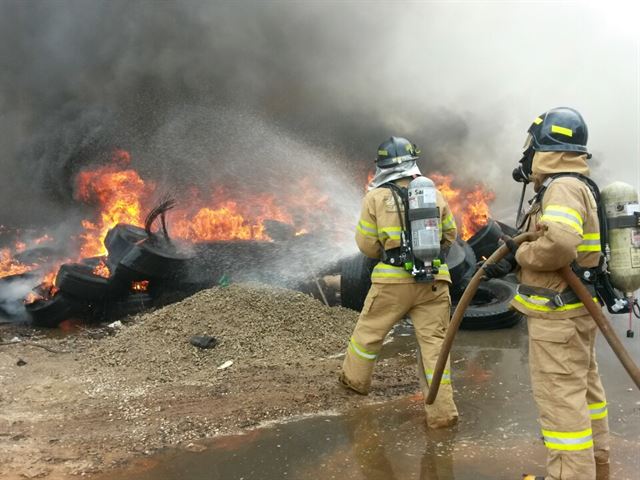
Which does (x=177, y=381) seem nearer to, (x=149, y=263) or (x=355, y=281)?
(x=355, y=281)

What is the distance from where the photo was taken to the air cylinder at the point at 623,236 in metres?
2.53

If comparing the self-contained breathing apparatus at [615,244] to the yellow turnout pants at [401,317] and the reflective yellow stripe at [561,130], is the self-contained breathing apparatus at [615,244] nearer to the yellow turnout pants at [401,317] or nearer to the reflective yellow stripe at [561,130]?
the reflective yellow stripe at [561,130]

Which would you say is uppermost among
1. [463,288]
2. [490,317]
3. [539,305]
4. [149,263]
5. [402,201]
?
[402,201]

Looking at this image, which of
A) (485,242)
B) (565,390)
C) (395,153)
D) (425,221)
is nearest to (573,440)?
(565,390)

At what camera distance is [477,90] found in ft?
42.5

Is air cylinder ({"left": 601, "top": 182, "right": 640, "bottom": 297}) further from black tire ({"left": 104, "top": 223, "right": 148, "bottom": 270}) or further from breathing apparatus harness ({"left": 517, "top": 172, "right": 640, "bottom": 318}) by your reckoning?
black tire ({"left": 104, "top": 223, "right": 148, "bottom": 270})

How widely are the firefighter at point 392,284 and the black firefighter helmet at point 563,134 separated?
40.2 inches

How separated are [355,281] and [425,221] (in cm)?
284

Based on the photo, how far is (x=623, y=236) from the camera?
254cm

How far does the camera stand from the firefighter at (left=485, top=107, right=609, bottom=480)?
7.79 feet

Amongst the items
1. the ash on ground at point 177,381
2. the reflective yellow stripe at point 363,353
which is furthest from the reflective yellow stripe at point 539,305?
the ash on ground at point 177,381

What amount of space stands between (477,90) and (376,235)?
10536 mm

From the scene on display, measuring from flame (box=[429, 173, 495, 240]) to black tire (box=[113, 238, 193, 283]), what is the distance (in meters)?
5.04

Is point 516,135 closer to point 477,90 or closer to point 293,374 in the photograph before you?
point 477,90
